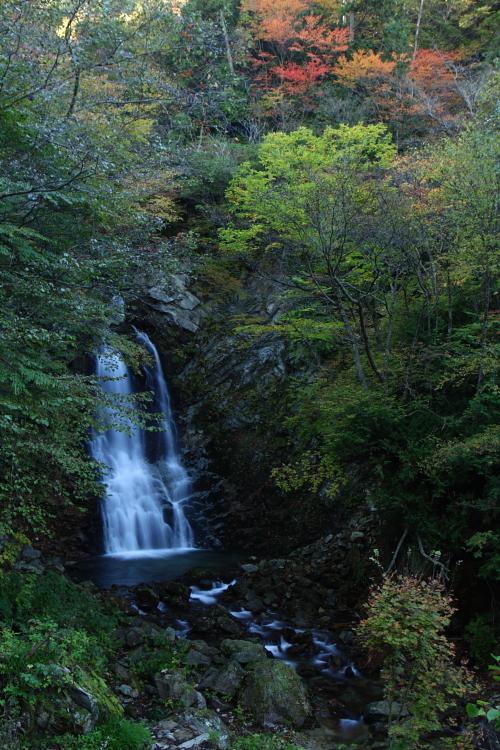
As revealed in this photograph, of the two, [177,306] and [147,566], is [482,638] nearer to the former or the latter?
[147,566]

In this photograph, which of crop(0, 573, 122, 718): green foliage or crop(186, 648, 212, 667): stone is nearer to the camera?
crop(0, 573, 122, 718): green foliage

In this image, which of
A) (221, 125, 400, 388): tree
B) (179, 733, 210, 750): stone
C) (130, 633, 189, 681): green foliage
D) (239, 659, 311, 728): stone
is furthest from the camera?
(221, 125, 400, 388): tree

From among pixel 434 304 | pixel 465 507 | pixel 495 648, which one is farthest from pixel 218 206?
pixel 495 648

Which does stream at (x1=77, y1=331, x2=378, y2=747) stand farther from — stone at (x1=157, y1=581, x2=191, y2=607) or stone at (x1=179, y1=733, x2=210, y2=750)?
stone at (x1=179, y1=733, x2=210, y2=750)

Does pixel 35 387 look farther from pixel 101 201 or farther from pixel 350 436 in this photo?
pixel 350 436

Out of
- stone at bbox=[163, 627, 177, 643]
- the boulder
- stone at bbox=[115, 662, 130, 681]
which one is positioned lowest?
the boulder

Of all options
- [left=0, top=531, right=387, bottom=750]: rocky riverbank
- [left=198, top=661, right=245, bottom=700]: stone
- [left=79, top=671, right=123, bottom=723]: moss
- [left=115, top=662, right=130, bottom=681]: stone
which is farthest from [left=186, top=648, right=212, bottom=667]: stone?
[left=79, top=671, right=123, bottom=723]: moss

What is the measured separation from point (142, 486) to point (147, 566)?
2.52 metres

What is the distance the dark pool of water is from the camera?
419 inches

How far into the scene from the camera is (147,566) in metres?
11.5

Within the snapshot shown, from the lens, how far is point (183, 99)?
8.88 m

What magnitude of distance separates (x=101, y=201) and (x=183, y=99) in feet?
6.74

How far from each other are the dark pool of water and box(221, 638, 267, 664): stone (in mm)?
3118

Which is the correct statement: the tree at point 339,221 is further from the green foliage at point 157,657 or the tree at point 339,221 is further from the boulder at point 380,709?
the green foliage at point 157,657
